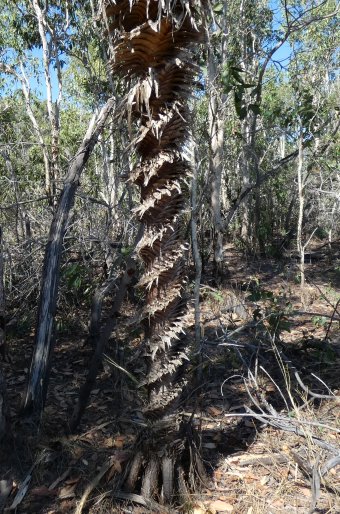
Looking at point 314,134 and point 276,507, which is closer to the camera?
point 276,507

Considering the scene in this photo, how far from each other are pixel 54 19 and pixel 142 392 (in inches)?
466

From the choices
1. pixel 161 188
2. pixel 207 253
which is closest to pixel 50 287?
pixel 161 188

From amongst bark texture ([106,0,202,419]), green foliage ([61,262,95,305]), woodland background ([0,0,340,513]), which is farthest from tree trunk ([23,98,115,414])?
bark texture ([106,0,202,419])

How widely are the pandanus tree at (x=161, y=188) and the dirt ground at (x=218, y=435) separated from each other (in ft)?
0.93

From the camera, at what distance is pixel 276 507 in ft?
13.0

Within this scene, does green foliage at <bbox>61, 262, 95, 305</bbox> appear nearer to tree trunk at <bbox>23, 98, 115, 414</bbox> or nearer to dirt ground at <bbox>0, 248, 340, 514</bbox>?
dirt ground at <bbox>0, 248, 340, 514</bbox>

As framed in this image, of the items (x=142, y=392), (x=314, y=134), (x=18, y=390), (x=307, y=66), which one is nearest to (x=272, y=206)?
(x=307, y=66)

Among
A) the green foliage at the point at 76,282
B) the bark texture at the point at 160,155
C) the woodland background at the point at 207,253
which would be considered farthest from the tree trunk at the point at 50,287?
the bark texture at the point at 160,155

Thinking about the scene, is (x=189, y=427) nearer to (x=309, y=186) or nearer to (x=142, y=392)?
(x=142, y=392)

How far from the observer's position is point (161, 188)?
3766 millimetres

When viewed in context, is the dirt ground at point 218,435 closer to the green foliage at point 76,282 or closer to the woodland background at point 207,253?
the woodland background at point 207,253

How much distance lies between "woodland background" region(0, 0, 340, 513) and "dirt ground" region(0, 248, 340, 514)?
3 centimetres

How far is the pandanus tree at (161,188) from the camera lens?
3578mm

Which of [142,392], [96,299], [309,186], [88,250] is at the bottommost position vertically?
[142,392]
